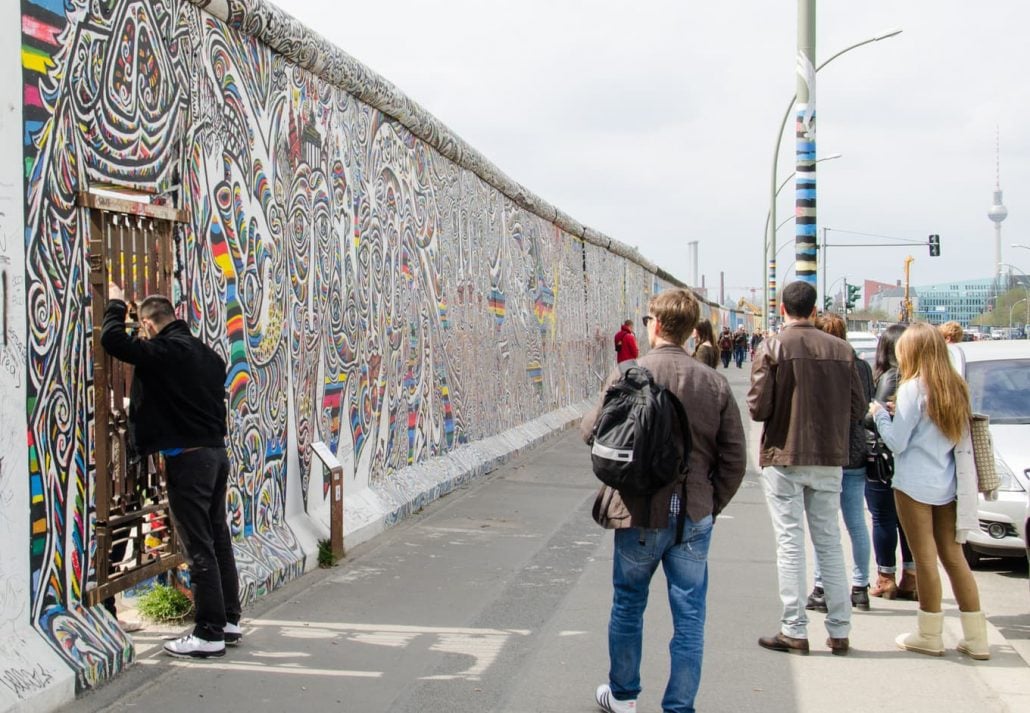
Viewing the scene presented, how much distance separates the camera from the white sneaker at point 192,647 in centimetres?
533

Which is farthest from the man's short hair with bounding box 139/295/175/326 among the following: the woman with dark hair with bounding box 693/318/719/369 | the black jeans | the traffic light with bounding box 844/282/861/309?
the traffic light with bounding box 844/282/861/309

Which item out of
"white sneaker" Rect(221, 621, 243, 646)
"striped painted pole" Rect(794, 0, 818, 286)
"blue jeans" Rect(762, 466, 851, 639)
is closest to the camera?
"white sneaker" Rect(221, 621, 243, 646)

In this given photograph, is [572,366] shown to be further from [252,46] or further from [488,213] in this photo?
[252,46]

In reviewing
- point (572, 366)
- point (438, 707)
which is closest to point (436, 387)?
point (438, 707)

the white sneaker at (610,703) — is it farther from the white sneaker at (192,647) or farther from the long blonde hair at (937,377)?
the long blonde hair at (937,377)

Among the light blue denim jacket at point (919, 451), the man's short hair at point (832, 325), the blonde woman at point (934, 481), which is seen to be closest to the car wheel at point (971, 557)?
the man's short hair at point (832, 325)

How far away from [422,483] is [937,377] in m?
5.24

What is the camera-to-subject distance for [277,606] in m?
6.39

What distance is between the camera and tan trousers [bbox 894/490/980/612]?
5.78 metres

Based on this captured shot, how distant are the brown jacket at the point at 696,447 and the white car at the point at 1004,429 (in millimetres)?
2829

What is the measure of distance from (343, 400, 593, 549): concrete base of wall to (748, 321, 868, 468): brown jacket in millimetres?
3407

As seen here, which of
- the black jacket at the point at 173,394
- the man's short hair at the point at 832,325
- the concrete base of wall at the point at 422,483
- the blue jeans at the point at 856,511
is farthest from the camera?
the concrete base of wall at the point at 422,483

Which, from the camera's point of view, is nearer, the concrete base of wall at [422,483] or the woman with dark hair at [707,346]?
the concrete base of wall at [422,483]

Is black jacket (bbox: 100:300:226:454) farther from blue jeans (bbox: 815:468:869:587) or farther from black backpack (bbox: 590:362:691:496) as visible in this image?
blue jeans (bbox: 815:468:869:587)
